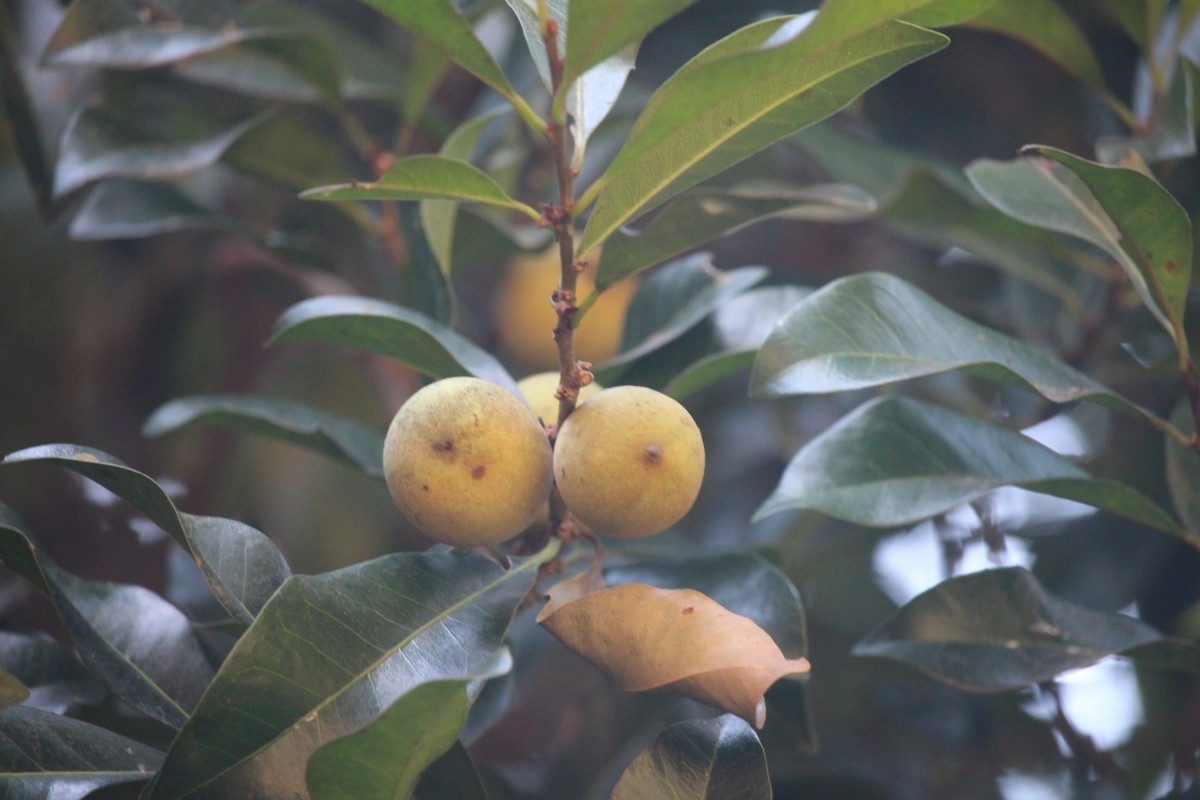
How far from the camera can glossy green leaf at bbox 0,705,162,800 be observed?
0.67 metres

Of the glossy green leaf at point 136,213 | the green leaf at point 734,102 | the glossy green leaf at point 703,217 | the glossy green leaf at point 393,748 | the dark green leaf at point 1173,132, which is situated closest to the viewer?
the glossy green leaf at point 393,748

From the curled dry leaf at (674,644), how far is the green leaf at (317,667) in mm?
72

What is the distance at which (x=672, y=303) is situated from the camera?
1.06 meters

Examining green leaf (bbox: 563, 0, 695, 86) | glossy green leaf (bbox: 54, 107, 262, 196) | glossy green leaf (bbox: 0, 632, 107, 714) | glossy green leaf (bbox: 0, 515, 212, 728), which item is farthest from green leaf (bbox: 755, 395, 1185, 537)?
glossy green leaf (bbox: 54, 107, 262, 196)

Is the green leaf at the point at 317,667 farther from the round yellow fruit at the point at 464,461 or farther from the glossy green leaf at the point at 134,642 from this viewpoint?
the glossy green leaf at the point at 134,642

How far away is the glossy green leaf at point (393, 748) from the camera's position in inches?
21.2

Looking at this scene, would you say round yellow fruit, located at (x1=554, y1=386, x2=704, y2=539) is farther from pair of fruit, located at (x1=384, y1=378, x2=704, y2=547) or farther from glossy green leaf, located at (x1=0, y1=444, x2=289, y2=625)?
glossy green leaf, located at (x1=0, y1=444, x2=289, y2=625)

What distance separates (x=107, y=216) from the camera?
119 centimetres

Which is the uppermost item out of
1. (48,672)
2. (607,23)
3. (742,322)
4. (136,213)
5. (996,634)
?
(607,23)

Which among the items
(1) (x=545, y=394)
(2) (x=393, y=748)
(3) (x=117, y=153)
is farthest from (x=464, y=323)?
(2) (x=393, y=748)

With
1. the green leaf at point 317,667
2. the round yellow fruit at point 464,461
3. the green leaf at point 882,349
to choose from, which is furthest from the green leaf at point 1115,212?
the green leaf at point 317,667

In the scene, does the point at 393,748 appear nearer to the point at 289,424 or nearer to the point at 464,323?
the point at 289,424

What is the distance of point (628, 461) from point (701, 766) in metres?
0.24

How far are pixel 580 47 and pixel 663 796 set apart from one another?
0.53 meters
